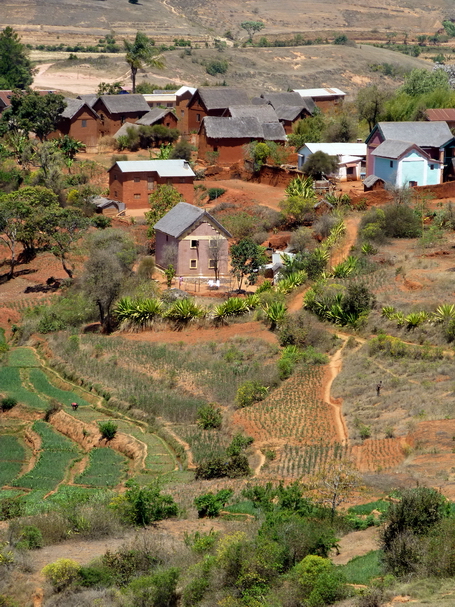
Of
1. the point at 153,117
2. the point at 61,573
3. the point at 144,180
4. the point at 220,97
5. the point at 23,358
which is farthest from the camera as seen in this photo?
the point at 220,97

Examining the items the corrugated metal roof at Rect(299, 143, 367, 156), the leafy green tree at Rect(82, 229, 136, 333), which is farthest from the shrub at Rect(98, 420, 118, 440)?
the corrugated metal roof at Rect(299, 143, 367, 156)

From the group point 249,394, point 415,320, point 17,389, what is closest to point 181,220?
point 17,389

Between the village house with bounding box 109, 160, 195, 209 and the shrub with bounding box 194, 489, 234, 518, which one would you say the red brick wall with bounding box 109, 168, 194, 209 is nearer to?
the village house with bounding box 109, 160, 195, 209

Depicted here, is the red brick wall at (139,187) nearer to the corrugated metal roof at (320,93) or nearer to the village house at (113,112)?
the village house at (113,112)

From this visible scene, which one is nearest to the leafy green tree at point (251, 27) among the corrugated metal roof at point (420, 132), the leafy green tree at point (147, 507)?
the corrugated metal roof at point (420, 132)

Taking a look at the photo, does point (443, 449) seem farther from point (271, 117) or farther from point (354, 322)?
point (271, 117)

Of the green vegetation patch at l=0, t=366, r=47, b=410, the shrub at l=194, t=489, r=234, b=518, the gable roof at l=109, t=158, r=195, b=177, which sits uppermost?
the gable roof at l=109, t=158, r=195, b=177

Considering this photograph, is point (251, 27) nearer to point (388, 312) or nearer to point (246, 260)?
point (246, 260)

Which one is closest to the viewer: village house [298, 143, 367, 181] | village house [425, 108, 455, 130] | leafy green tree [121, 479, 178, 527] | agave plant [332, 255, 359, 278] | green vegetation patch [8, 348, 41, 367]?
leafy green tree [121, 479, 178, 527]
